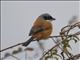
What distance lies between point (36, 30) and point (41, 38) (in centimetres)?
1

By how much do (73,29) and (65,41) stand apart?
1.2 inches

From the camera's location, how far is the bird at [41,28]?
30cm

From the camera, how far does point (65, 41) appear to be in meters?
0.32

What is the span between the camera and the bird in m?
0.30

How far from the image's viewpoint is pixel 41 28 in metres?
0.33

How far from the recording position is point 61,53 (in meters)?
0.32

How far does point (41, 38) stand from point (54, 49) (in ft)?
0.09

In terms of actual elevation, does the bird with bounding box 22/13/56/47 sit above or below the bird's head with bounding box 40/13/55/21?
below

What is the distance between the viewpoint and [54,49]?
0.33 metres

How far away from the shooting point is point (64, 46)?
316 millimetres

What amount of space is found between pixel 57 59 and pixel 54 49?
0.06 ft

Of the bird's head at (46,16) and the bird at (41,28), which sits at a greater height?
the bird's head at (46,16)

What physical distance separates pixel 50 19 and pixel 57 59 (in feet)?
0.20

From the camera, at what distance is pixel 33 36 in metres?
0.30
